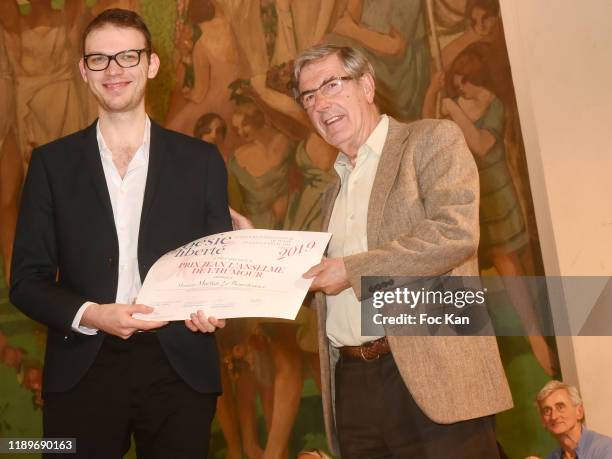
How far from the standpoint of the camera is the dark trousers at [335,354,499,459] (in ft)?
7.97

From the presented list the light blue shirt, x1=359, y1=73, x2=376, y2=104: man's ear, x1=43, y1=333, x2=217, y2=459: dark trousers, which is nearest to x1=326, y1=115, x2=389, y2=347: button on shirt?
x1=359, y1=73, x2=376, y2=104: man's ear

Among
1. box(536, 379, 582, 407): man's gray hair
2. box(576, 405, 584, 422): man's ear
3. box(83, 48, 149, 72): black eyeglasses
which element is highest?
box(83, 48, 149, 72): black eyeglasses

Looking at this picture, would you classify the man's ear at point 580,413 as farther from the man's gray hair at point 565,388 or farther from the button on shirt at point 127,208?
the button on shirt at point 127,208

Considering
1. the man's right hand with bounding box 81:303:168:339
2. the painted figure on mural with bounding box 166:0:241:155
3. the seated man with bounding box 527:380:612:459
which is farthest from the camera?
the painted figure on mural with bounding box 166:0:241:155

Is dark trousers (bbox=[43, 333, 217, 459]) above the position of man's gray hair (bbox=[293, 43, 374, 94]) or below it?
below

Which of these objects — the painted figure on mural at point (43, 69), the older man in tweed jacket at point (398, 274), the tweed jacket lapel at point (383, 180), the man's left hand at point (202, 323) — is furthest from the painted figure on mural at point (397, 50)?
the man's left hand at point (202, 323)

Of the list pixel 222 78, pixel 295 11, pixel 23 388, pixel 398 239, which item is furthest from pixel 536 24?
pixel 23 388

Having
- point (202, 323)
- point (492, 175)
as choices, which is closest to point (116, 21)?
point (202, 323)

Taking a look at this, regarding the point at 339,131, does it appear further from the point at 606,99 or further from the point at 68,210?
the point at 606,99

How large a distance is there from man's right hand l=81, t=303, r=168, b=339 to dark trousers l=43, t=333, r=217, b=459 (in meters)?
0.09

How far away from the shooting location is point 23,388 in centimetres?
583

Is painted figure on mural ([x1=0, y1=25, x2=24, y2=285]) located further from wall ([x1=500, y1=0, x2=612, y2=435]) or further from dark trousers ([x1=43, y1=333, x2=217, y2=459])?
dark trousers ([x1=43, y1=333, x2=217, y2=459])

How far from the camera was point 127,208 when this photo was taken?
2539mm

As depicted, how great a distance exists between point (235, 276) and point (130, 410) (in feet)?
1.62
